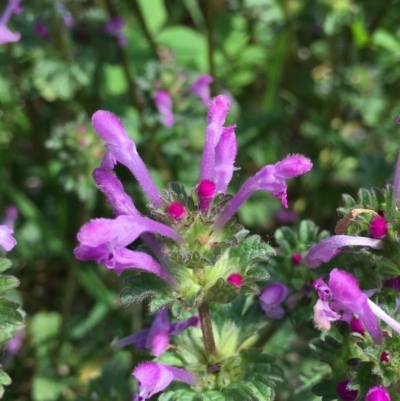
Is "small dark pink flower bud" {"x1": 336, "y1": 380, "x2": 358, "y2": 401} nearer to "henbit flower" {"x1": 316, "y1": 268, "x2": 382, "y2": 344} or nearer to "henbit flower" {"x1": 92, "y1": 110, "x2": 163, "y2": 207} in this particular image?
"henbit flower" {"x1": 316, "y1": 268, "x2": 382, "y2": 344}

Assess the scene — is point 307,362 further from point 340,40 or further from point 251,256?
point 340,40

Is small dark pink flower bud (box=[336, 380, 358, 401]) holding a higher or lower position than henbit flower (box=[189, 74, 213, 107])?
lower

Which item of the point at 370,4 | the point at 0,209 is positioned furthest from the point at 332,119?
the point at 0,209

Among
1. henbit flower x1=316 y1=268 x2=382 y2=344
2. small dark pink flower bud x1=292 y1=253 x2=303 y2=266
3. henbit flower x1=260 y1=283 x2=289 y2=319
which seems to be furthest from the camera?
small dark pink flower bud x1=292 y1=253 x2=303 y2=266

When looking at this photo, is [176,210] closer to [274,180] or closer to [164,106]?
[274,180]

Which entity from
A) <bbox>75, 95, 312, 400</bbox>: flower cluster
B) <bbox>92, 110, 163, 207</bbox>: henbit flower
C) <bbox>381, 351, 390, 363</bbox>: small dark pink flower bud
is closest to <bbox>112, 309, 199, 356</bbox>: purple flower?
<bbox>75, 95, 312, 400</bbox>: flower cluster

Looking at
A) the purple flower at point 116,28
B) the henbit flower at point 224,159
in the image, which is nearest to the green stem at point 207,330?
the henbit flower at point 224,159

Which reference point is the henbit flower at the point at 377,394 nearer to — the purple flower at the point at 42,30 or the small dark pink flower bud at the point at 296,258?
the small dark pink flower bud at the point at 296,258
